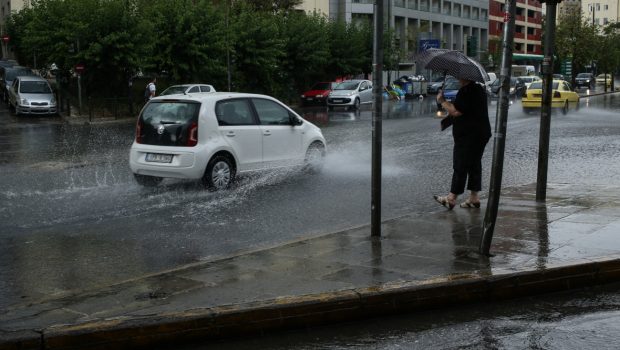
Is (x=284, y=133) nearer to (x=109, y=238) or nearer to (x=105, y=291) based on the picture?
(x=109, y=238)

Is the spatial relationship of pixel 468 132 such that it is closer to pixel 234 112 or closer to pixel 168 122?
pixel 234 112

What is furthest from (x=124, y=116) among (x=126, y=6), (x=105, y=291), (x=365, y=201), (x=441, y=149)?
(x=105, y=291)

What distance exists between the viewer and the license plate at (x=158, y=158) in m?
11.2

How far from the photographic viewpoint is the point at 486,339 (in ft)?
16.2

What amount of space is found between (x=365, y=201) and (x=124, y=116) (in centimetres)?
2527

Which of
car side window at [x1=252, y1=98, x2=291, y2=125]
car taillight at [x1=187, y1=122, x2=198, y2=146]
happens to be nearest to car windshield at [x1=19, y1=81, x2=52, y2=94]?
car side window at [x1=252, y1=98, x2=291, y2=125]

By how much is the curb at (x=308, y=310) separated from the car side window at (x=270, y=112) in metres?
6.88

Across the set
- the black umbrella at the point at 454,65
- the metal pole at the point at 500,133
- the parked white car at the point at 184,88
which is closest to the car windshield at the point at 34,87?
the parked white car at the point at 184,88

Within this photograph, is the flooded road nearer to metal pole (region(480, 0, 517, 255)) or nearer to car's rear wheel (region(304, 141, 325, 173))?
car's rear wheel (region(304, 141, 325, 173))

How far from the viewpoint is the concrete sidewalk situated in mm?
4930

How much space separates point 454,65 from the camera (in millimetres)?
8609

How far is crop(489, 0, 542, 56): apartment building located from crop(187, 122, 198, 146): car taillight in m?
90.5

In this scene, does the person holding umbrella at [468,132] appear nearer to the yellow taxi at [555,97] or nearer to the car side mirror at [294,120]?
the car side mirror at [294,120]

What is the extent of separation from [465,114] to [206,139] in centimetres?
412
